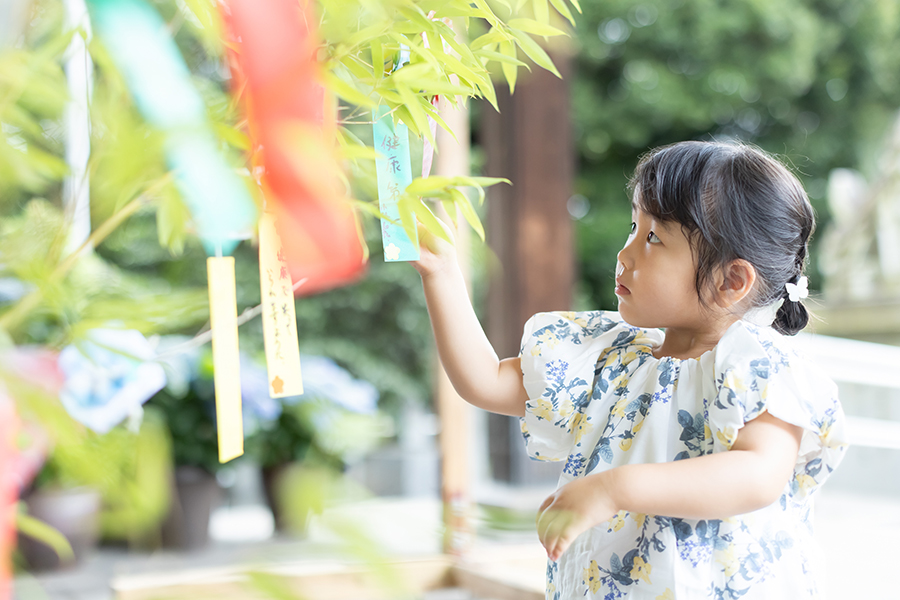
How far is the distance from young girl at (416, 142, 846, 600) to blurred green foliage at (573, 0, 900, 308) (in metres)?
5.11

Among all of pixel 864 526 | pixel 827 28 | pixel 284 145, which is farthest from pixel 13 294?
pixel 827 28

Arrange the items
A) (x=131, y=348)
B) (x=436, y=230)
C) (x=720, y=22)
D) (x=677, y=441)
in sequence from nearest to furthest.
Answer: (x=436, y=230)
(x=677, y=441)
(x=131, y=348)
(x=720, y=22)

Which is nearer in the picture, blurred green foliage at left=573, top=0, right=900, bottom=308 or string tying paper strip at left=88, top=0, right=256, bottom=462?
string tying paper strip at left=88, top=0, right=256, bottom=462

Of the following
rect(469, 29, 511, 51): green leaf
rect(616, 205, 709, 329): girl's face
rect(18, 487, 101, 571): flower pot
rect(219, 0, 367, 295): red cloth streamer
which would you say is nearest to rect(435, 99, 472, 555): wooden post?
rect(18, 487, 101, 571): flower pot

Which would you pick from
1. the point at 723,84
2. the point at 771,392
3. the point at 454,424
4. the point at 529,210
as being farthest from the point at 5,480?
the point at 723,84

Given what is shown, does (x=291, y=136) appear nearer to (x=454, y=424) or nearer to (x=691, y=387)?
(x=691, y=387)

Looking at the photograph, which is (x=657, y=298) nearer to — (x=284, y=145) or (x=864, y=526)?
(x=284, y=145)

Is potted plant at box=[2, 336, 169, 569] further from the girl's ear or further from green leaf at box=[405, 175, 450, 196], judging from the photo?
the girl's ear

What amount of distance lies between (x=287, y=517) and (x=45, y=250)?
23 cm

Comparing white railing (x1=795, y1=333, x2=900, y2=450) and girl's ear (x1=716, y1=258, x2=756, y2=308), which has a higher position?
girl's ear (x1=716, y1=258, x2=756, y2=308)

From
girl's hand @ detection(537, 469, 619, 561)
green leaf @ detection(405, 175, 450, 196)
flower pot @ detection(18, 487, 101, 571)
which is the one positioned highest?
green leaf @ detection(405, 175, 450, 196)

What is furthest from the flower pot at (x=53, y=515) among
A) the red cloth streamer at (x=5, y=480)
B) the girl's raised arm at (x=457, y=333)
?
the red cloth streamer at (x=5, y=480)

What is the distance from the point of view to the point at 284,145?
25 cm

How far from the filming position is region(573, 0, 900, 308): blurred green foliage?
5.98m
